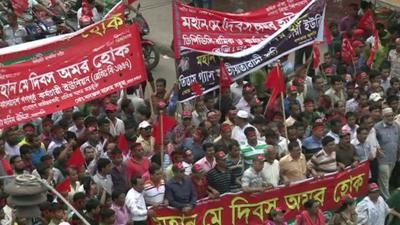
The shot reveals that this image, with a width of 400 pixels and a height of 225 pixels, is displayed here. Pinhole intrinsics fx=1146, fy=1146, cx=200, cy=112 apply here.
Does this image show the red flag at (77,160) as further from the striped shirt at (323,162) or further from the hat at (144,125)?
the striped shirt at (323,162)

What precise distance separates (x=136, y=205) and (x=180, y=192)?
1.84 feet

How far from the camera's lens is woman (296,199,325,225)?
43.7 ft

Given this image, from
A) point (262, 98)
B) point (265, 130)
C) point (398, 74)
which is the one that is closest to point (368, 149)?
point (265, 130)

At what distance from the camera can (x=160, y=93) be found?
16766 millimetres

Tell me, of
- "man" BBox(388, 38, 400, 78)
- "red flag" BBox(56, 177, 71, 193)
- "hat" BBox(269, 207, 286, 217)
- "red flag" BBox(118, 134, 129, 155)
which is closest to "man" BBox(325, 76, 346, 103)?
"man" BBox(388, 38, 400, 78)

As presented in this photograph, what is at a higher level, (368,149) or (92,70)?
(92,70)

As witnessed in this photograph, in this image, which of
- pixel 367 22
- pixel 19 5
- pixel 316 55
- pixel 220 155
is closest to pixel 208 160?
pixel 220 155

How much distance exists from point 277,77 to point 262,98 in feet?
5.62

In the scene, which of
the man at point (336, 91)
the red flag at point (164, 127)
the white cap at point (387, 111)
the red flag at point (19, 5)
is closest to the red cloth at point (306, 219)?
the red flag at point (164, 127)

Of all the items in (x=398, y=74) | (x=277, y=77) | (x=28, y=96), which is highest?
(x=28, y=96)

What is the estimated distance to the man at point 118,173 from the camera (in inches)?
537

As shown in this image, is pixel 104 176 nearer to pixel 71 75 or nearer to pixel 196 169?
pixel 196 169

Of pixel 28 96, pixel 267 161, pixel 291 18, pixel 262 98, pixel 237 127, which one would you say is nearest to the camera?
pixel 28 96

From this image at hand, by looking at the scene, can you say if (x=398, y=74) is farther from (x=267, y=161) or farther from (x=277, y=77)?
(x=267, y=161)
